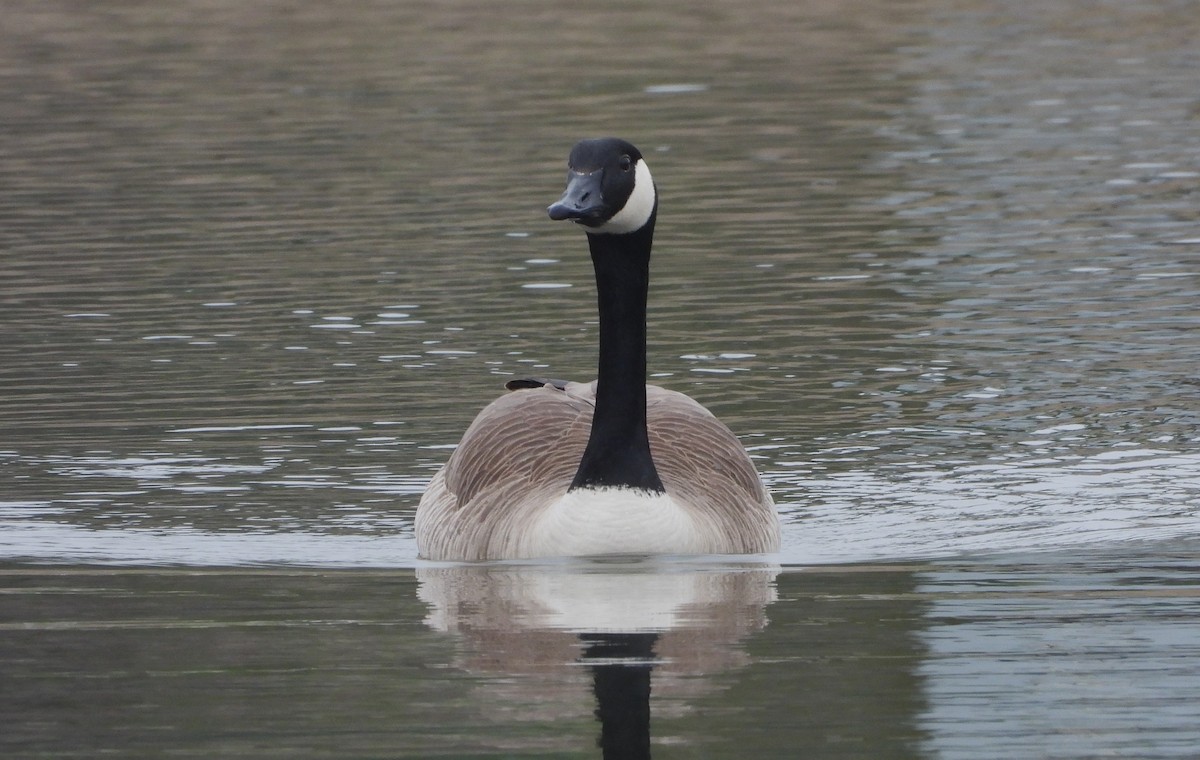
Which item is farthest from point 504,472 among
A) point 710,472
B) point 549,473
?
point 710,472

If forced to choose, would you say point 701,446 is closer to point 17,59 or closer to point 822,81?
point 822,81

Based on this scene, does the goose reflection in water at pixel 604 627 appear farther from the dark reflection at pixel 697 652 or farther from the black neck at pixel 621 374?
the black neck at pixel 621 374

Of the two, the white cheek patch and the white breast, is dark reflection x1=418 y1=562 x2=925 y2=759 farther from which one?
the white cheek patch

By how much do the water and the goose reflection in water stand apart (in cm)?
3

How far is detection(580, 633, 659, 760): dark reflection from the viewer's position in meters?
6.76

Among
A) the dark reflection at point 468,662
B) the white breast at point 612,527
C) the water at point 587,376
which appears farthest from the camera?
the white breast at point 612,527

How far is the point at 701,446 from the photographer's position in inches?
424

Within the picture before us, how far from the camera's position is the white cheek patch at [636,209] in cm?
982

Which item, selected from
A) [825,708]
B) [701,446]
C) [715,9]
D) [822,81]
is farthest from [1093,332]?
[715,9]

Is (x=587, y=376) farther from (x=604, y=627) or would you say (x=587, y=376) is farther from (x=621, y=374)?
→ (x=604, y=627)

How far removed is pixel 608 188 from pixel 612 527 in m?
1.41

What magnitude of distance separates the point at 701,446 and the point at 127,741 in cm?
435

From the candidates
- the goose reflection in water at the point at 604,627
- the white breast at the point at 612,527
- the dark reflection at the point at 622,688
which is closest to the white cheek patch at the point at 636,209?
the white breast at the point at 612,527

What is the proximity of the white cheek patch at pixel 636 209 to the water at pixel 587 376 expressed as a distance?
4.74 ft
